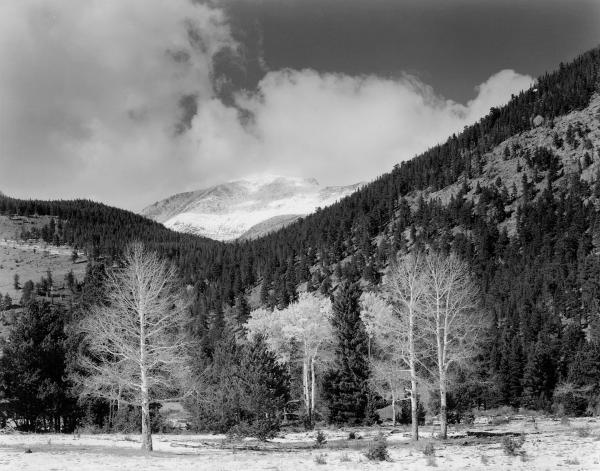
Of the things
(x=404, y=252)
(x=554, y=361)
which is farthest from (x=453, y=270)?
(x=404, y=252)

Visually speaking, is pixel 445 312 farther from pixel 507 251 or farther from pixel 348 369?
pixel 507 251

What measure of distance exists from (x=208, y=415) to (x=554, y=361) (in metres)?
58.9

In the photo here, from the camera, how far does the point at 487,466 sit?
18.0 metres

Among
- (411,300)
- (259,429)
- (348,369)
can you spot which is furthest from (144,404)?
(348,369)

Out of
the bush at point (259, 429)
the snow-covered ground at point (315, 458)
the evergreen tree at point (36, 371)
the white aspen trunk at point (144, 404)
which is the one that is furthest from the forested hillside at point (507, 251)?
the white aspen trunk at point (144, 404)

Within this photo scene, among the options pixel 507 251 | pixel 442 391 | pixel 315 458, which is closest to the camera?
pixel 315 458

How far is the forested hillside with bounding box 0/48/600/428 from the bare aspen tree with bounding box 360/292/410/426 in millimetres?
16094

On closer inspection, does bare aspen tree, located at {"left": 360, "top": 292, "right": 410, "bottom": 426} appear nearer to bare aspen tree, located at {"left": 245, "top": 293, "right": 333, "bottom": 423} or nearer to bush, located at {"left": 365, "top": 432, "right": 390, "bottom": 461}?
bare aspen tree, located at {"left": 245, "top": 293, "right": 333, "bottom": 423}

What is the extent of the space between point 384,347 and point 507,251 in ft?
312

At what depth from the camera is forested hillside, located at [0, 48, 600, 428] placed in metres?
76.7

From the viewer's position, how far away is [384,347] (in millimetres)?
48594

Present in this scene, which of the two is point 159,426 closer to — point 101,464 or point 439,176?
point 101,464

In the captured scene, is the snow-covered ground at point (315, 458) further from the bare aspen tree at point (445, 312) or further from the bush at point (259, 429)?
the bush at point (259, 429)

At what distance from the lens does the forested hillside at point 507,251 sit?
76688 millimetres
